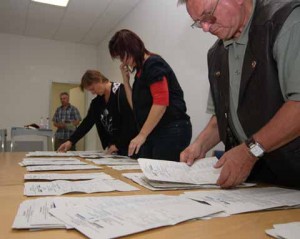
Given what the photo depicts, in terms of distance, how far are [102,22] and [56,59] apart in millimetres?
1447

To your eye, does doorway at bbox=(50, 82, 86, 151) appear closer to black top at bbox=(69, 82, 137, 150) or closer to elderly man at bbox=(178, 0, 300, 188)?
black top at bbox=(69, 82, 137, 150)

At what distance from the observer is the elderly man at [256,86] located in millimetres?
723

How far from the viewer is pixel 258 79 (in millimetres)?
835

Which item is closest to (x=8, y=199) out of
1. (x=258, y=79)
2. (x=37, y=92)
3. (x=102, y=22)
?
(x=258, y=79)

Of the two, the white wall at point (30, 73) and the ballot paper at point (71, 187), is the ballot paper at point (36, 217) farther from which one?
the white wall at point (30, 73)

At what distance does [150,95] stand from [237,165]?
93 cm

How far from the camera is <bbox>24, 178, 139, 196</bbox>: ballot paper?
0.73 metres

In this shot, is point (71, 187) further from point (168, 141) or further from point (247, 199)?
point (168, 141)

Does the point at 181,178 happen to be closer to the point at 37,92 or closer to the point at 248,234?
the point at 248,234

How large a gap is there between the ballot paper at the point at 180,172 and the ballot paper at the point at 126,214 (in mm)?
204

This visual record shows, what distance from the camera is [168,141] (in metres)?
1.56

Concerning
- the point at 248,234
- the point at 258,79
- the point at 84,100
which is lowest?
the point at 248,234

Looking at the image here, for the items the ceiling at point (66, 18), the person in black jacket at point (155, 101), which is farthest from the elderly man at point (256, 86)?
the ceiling at point (66, 18)

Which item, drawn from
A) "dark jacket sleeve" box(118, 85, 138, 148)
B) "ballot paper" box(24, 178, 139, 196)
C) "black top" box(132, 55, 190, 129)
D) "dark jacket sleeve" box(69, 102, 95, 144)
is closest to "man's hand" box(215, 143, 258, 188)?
"ballot paper" box(24, 178, 139, 196)
